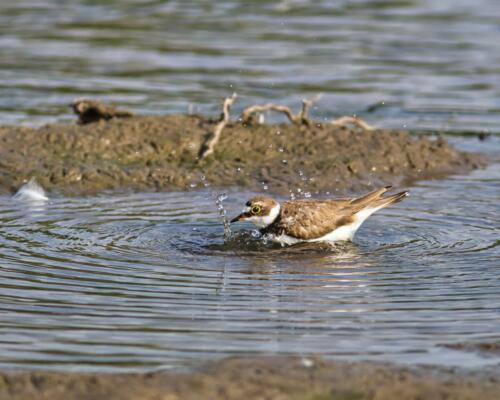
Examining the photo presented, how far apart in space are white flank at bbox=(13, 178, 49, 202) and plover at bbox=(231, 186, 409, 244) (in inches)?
104

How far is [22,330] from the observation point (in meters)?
7.85

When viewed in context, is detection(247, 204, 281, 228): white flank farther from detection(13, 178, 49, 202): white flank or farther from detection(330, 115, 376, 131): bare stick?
detection(330, 115, 376, 131): bare stick

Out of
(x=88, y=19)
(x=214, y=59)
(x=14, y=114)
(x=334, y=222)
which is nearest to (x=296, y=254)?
(x=334, y=222)

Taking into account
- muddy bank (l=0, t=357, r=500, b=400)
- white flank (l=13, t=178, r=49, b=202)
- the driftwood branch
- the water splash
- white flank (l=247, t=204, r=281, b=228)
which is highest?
muddy bank (l=0, t=357, r=500, b=400)

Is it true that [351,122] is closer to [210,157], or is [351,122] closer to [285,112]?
[285,112]

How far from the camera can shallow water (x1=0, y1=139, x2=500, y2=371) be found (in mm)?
7520

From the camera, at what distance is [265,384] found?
672cm

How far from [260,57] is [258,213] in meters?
9.48

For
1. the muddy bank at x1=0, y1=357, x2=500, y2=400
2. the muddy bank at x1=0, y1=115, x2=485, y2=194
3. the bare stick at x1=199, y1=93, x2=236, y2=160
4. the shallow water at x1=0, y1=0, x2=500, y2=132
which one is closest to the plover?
the muddy bank at x1=0, y1=115, x2=485, y2=194

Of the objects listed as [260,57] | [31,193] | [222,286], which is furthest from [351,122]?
[222,286]

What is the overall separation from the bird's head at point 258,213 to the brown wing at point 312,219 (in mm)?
122

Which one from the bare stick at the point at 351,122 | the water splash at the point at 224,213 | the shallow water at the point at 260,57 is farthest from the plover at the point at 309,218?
the shallow water at the point at 260,57

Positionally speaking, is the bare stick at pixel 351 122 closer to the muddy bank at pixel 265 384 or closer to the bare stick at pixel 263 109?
the bare stick at pixel 263 109

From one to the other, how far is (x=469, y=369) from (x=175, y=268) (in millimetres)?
3372
